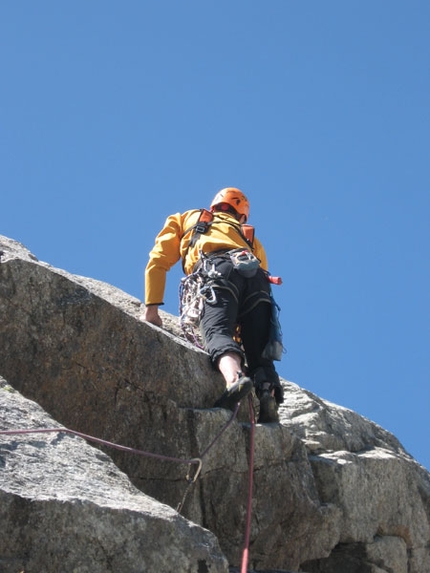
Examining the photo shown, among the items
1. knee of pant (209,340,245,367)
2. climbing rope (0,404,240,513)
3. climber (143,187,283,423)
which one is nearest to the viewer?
climbing rope (0,404,240,513)

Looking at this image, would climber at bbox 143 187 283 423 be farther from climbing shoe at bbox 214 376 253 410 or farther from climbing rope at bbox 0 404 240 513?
climbing rope at bbox 0 404 240 513

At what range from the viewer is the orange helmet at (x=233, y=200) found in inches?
398

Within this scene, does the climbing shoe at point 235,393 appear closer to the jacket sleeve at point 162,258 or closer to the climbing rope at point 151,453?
the climbing rope at point 151,453

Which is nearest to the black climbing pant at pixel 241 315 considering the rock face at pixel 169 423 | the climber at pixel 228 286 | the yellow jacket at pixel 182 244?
the climber at pixel 228 286

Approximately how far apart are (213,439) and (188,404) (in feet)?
1.26

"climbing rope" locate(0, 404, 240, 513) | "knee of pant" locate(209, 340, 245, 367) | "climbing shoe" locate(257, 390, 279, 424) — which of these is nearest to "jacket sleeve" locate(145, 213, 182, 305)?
"knee of pant" locate(209, 340, 245, 367)

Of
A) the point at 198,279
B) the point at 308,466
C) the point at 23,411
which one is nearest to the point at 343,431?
the point at 308,466

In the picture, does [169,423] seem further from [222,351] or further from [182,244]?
[182,244]

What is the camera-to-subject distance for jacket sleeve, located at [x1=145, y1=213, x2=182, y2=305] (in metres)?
9.17

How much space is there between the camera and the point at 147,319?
888cm

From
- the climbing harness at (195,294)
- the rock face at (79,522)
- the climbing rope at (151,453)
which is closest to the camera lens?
the rock face at (79,522)

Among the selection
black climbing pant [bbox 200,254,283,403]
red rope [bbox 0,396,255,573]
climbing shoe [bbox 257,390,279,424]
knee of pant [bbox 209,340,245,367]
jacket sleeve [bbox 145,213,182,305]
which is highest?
jacket sleeve [bbox 145,213,182,305]

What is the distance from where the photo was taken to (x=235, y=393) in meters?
7.71

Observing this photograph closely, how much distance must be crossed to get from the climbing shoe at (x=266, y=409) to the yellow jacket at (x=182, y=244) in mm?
1514
